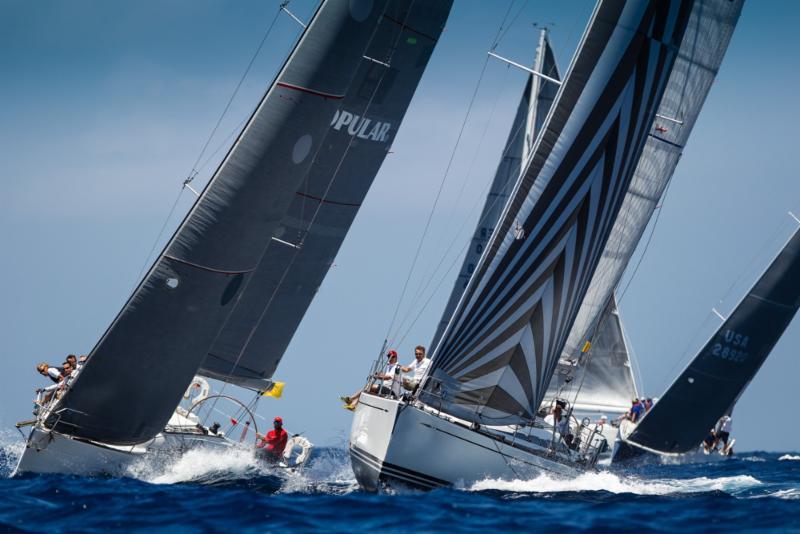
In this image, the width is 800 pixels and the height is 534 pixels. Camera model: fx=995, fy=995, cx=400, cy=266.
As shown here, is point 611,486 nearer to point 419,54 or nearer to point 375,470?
point 375,470

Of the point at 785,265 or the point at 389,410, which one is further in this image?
the point at 785,265

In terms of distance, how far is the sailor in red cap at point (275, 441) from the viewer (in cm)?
1279

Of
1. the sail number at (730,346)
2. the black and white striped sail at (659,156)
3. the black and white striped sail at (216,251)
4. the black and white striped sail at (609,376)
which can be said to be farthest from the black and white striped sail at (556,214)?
the sail number at (730,346)

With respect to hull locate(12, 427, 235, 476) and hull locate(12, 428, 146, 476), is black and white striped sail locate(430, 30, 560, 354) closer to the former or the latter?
hull locate(12, 427, 235, 476)

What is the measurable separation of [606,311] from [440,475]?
6.66m

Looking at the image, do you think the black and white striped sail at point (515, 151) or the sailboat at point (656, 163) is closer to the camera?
the sailboat at point (656, 163)

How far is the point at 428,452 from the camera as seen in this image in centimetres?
982

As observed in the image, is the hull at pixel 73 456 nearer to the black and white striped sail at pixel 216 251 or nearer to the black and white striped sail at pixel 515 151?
the black and white striped sail at pixel 216 251

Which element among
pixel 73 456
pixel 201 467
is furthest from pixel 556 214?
pixel 73 456

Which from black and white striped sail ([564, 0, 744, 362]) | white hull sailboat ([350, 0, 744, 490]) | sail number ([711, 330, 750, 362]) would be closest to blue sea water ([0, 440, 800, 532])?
white hull sailboat ([350, 0, 744, 490])

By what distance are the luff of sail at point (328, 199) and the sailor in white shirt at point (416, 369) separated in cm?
254

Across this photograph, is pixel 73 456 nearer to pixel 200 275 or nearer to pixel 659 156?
pixel 200 275

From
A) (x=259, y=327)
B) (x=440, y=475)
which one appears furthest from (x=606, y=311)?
(x=440, y=475)

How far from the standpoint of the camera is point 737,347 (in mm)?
18797
